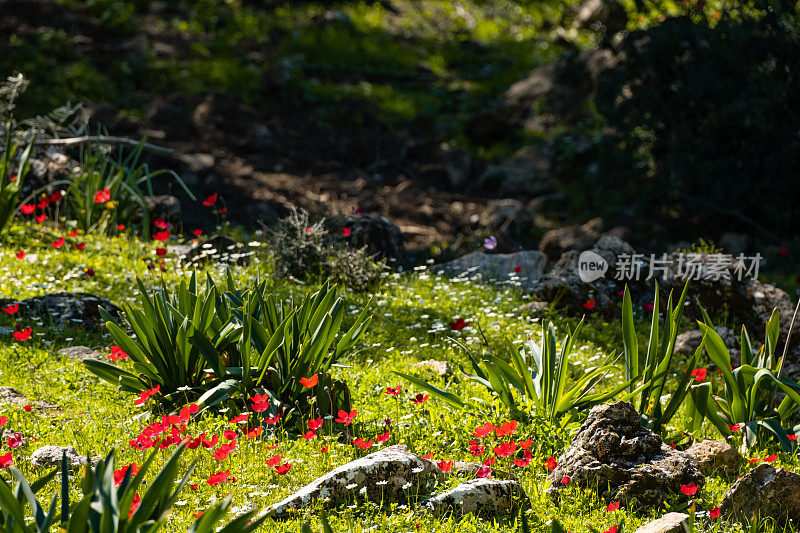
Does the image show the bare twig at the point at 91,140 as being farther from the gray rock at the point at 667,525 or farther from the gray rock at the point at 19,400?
the gray rock at the point at 667,525

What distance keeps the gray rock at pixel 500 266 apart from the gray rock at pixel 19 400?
160 inches

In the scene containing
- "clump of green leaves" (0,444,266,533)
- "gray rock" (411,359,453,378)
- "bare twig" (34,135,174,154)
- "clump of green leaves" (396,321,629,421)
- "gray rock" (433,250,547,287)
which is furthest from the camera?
"gray rock" (433,250,547,287)

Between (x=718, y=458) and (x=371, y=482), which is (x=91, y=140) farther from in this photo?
(x=718, y=458)

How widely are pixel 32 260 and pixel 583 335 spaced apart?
4.78m

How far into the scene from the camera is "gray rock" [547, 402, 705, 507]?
12.9 feet

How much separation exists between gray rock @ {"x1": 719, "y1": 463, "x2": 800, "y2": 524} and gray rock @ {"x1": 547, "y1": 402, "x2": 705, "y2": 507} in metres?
0.23

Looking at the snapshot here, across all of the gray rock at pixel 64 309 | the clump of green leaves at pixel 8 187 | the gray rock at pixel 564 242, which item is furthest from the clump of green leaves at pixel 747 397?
the clump of green leaves at pixel 8 187

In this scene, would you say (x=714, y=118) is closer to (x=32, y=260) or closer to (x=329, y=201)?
(x=329, y=201)

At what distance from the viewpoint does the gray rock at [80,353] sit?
17.9 feet

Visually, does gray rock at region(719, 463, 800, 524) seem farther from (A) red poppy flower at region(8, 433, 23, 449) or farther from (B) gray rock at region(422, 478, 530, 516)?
(A) red poppy flower at region(8, 433, 23, 449)

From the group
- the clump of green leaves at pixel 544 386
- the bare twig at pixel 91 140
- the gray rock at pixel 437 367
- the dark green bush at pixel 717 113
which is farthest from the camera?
the dark green bush at pixel 717 113

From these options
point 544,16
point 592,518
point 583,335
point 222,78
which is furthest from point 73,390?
point 544,16

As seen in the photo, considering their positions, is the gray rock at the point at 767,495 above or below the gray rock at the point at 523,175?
above

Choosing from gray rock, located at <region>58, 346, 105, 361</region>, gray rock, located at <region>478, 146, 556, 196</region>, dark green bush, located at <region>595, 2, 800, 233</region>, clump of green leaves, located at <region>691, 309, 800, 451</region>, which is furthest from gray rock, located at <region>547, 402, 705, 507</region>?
gray rock, located at <region>478, 146, 556, 196</region>
